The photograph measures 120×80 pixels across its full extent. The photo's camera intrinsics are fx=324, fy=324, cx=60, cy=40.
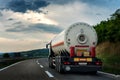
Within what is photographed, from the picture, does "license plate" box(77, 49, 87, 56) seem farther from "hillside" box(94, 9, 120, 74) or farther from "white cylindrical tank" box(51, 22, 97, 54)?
"hillside" box(94, 9, 120, 74)

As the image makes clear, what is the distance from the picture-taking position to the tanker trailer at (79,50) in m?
20.1

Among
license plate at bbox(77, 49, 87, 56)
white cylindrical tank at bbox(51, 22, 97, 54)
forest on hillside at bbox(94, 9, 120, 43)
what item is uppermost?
forest on hillside at bbox(94, 9, 120, 43)

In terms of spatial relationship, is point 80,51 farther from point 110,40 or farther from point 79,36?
point 110,40

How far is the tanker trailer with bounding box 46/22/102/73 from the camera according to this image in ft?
66.0

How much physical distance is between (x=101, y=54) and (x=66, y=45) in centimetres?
3403

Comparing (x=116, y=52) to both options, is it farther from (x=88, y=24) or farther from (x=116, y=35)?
(x=88, y=24)

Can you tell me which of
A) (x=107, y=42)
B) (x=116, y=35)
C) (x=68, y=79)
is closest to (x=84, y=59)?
(x=68, y=79)

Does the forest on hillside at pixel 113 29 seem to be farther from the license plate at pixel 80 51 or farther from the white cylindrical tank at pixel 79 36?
the license plate at pixel 80 51

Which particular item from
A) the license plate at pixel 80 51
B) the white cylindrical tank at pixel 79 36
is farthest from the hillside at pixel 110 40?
the license plate at pixel 80 51

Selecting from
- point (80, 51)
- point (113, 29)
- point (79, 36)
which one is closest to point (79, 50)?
point (80, 51)

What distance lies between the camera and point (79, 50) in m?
20.8

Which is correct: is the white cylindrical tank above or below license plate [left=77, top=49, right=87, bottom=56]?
above

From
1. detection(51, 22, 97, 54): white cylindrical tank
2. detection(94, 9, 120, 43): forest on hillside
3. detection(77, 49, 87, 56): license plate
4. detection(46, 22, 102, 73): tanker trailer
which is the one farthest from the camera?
detection(94, 9, 120, 43): forest on hillside

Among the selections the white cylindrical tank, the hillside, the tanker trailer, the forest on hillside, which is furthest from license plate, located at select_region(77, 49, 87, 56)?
the forest on hillside
